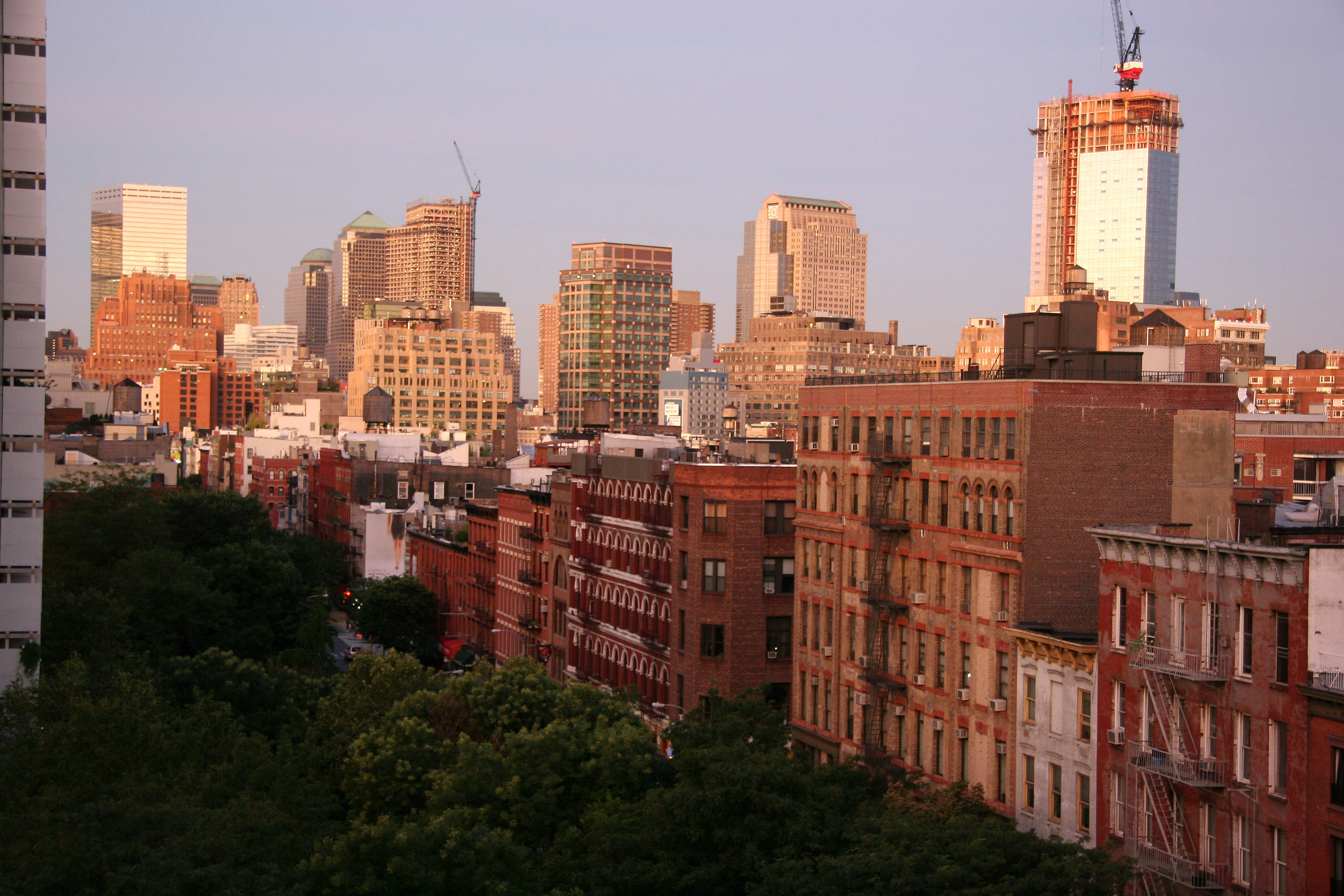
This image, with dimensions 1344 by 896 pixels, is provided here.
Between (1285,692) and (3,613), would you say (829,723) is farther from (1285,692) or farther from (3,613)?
(3,613)

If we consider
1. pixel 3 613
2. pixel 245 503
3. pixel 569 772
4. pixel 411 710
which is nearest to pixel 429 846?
pixel 569 772

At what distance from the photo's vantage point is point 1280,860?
39906 mm

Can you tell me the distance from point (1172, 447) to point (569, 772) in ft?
79.4

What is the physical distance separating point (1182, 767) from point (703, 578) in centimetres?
3722

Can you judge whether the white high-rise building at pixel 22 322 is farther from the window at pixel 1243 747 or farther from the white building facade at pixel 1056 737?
the window at pixel 1243 747

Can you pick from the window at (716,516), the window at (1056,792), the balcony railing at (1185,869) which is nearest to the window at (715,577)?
the window at (716,516)

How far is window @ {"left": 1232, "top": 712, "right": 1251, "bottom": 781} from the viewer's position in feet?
136

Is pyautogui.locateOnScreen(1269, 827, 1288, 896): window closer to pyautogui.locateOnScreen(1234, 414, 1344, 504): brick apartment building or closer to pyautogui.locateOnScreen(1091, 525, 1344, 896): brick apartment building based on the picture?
pyautogui.locateOnScreen(1091, 525, 1344, 896): brick apartment building

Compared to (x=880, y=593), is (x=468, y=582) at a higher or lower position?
lower

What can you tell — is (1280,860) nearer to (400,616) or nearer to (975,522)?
(975,522)

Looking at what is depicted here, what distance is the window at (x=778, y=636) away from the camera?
255 feet

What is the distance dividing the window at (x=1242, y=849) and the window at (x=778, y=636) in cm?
3720

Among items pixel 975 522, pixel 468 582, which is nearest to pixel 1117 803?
pixel 975 522

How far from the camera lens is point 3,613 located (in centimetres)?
7038
